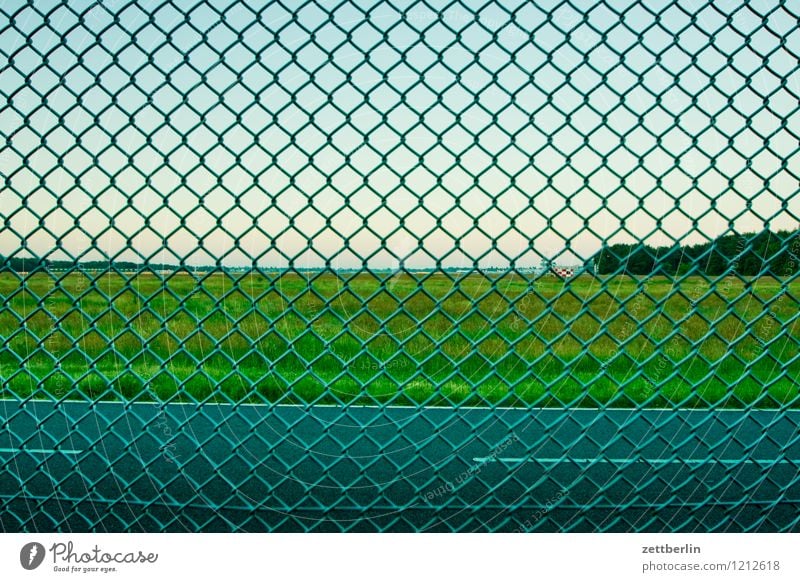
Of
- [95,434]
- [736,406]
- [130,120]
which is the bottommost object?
[95,434]

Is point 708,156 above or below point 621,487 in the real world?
above

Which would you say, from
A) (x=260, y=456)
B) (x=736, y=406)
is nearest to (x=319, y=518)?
(x=260, y=456)

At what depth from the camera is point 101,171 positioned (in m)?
2.33

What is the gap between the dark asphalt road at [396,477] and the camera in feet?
8.18

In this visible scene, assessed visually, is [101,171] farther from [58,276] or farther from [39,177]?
[58,276]

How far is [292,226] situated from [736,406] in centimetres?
791

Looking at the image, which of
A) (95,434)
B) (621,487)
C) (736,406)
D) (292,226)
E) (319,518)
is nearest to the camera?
(292,226)

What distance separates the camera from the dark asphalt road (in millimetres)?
2492

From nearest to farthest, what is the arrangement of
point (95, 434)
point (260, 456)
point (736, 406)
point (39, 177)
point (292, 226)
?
point (292, 226) < point (39, 177) < point (260, 456) < point (95, 434) < point (736, 406)

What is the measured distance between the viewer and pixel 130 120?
228cm

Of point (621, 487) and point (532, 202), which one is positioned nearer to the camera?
point (532, 202)

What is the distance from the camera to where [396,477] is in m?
2.35

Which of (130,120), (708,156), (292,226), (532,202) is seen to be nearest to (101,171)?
(130,120)

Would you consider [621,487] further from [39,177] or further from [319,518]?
[39,177]
